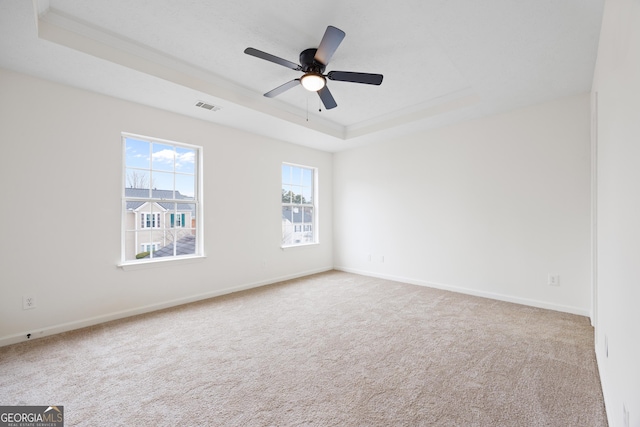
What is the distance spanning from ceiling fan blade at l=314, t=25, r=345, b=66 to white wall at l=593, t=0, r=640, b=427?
59.5 inches

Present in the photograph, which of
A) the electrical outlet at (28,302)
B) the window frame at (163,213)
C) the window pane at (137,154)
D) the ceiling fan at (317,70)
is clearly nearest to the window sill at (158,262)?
the window frame at (163,213)

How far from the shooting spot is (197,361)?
7.47ft

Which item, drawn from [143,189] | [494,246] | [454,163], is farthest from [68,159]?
[494,246]

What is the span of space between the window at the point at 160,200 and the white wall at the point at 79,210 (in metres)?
0.15

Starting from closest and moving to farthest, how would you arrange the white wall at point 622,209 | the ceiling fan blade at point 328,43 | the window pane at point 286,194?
the white wall at point 622,209, the ceiling fan blade at point 328,43, the window pane at point 286,194

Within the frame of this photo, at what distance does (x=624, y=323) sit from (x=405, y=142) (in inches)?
155

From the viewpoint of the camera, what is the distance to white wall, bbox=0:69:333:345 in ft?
8.61

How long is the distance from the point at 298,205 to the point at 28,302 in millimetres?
3745

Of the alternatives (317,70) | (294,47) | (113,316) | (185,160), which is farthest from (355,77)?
(113,316)

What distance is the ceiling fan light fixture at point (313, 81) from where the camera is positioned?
2.57 m

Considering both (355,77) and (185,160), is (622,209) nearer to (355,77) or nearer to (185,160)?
(355,77)

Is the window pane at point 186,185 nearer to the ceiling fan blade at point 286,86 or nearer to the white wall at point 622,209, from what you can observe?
the ceiling fan blade at point 286,86

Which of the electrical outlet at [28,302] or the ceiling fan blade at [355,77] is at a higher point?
the ceiling fan blade at [355,77]

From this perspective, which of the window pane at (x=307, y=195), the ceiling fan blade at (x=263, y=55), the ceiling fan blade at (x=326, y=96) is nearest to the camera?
the ceiling fan blade at (x=263, y=55)
